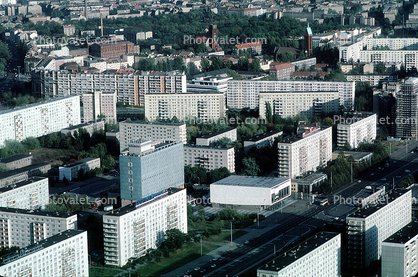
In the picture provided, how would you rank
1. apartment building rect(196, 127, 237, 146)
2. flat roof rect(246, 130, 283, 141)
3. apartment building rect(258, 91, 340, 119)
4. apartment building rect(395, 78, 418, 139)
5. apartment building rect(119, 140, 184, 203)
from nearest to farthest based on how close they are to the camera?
apartment building rect(119, 140, 184, 203)
apartment building rect(196, 127, 237, 146)
flat roof rect(246, 130, 283, 141)
apartment building rect(395, 78, 418, 139)
apartment building rect(258, 91, 340, 119)

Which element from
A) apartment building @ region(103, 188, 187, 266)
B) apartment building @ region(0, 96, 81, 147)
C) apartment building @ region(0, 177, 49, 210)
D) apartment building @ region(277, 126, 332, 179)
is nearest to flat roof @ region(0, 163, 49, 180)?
A: apartment building @ region(0, 177, 49, 210)

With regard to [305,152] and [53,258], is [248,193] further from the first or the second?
[53,258]

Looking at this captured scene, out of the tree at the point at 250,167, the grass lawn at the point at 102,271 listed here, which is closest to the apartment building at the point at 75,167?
the tree at the point at 250,167

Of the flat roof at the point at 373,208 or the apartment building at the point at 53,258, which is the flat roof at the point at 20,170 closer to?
the apartment building at the point at 53,258

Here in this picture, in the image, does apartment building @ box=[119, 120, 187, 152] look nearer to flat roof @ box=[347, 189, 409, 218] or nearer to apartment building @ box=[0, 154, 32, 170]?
apartment building @ box=[0, 154, 32, 170]

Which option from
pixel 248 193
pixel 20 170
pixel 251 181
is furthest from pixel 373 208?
pixel 20 170
